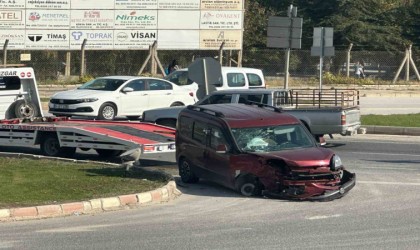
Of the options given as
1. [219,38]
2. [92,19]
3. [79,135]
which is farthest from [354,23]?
[79,135]

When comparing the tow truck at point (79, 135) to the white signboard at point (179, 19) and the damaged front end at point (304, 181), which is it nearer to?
the damaged front end at point (304, 181)

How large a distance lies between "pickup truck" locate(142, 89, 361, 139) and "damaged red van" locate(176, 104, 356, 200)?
5414mm

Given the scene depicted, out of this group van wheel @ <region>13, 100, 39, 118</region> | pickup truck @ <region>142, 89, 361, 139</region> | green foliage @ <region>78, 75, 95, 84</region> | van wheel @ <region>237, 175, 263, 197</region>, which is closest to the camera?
van wheel @ <region>237, 175, 263, 197</region>

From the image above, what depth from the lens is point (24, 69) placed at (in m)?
22.8

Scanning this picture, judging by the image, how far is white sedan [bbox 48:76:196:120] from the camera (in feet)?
90.6

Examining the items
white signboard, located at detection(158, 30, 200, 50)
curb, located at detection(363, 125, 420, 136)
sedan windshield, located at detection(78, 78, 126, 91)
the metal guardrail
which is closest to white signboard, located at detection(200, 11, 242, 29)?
white signboard, located at detection(158, 30, 200, 50)

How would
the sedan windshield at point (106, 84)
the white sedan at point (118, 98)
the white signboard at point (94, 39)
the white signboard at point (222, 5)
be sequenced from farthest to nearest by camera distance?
the white signboard at point (222, 5)
the white signboard at point (94, 39)
the sedan windshield at point (106, 84)
the white sedan at point (118, 98)

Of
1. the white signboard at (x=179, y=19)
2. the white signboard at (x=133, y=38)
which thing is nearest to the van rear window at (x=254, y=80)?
the white signboard at (x=133, y=38)

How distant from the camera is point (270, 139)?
1528cm

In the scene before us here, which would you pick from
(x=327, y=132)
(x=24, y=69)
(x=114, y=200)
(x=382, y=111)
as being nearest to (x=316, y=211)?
(x=114, y=200)

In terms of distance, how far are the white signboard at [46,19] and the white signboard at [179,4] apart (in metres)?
4.52

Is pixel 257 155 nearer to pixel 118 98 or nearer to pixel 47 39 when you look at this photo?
pixel 118 98

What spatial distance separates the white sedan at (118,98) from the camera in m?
27.6

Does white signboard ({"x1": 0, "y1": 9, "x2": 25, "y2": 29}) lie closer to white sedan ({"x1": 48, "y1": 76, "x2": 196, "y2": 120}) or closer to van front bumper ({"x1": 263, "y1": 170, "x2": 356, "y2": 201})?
white sedan ({"x1": 48, "y1": 76, "x2": 196, "y2": 120})
